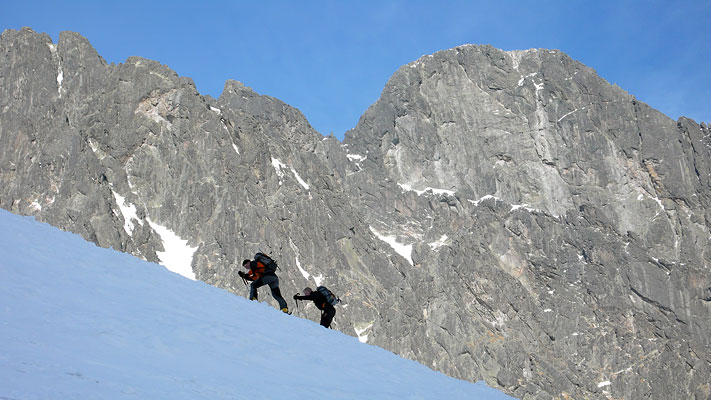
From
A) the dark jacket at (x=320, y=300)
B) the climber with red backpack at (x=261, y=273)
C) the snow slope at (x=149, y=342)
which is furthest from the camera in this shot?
the dark jacket at (x=320, y=300)

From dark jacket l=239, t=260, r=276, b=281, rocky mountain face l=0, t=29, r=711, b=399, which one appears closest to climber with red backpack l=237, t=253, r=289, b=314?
dark jacket l=239, t=260, r=276, b=281

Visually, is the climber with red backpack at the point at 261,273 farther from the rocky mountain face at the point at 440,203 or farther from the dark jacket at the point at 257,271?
the rocky mountain face at the point at 440,203

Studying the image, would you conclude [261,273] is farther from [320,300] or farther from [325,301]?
[325,301]

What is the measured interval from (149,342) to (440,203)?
178471mm

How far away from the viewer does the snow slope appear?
8344 mm

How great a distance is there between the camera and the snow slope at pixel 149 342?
328 inches

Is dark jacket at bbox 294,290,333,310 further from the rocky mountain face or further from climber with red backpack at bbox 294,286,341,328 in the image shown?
the rocky mountain face

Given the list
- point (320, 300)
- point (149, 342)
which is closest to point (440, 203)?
point (320, 300)

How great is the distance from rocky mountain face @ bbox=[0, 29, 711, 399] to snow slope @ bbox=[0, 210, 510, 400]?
10834 cm

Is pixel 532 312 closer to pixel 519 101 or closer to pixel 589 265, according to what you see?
pixel 589 265

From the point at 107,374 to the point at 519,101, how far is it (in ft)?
639

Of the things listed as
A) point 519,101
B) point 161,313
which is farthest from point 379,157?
point 161,313

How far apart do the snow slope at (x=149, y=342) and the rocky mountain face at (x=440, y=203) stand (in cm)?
10834

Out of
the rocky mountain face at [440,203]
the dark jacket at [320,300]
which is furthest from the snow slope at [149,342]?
the rocky mountain face at [440,203]
